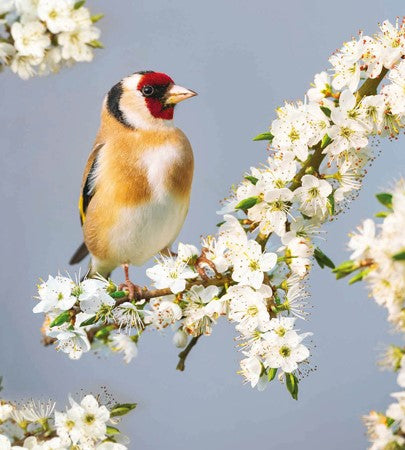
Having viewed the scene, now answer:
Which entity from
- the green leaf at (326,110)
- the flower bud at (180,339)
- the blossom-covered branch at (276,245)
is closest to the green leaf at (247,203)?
the blossom-covered branch at (276,245)

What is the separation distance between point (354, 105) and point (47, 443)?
87cm

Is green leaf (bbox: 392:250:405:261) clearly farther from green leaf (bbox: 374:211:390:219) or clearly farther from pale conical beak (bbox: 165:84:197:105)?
pale conical beak (bbox: 165:84:197:105)

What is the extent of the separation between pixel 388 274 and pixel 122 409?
759mm

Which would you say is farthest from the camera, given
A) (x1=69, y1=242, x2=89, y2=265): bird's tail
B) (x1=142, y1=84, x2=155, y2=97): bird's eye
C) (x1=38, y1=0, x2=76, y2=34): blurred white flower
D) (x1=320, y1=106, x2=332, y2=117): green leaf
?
(x1=69, y1=242, x2=89, y2=265): bird's tail

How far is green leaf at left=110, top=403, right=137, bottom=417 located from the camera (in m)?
1.56

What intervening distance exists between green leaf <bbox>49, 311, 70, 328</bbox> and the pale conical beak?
78 centimetres

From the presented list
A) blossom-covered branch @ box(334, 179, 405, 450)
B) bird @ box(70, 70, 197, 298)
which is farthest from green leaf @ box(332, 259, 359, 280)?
bird @ box(70, 70, 197, 298)

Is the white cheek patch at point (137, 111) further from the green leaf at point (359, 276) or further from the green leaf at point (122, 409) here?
the green leaf at point (359, 276)

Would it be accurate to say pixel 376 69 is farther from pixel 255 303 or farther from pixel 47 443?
pixel 47 443

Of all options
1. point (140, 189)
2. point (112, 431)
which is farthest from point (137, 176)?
point (112, 431)

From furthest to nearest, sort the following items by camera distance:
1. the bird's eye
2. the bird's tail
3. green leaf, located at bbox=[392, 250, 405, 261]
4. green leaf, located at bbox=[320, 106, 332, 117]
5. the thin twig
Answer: the bird's tail, the bird's eye, the thin twig, green leaf, located at bbox=[320, 106, 332, 117], green leaf, located at bbox=[392, 250, 405, 261]

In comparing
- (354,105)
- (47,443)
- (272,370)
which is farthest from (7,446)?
(354,105)

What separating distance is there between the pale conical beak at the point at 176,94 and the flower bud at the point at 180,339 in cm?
69

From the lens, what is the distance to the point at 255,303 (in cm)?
145
